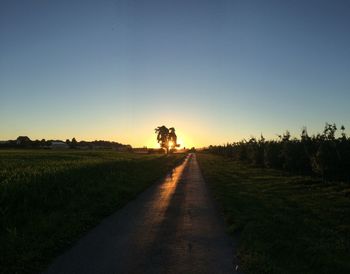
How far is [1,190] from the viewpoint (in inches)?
619

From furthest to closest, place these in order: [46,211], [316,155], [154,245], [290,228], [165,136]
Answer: [165,136] < [316,155] < [46,211] < [290,228] < [154,245]

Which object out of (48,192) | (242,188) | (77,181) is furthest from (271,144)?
(48,192)

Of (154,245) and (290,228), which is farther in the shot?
(290,228)

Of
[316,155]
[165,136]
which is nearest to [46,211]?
[316,155]

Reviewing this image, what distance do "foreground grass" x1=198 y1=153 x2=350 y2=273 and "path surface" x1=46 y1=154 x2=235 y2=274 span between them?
72 centimetres

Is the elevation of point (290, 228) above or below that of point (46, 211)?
below

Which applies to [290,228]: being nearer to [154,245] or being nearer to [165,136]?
[154,245]

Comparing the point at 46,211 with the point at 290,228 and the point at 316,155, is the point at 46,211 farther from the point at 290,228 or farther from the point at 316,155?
the point at 316,155

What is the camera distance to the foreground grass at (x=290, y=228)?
9742 millimetres

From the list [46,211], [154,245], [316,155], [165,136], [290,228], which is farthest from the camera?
[165,136]

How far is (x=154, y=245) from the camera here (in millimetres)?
11195

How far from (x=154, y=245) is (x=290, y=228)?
17.8 ft

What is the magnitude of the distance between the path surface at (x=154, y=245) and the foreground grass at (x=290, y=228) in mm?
718

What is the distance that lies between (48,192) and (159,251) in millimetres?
9810
